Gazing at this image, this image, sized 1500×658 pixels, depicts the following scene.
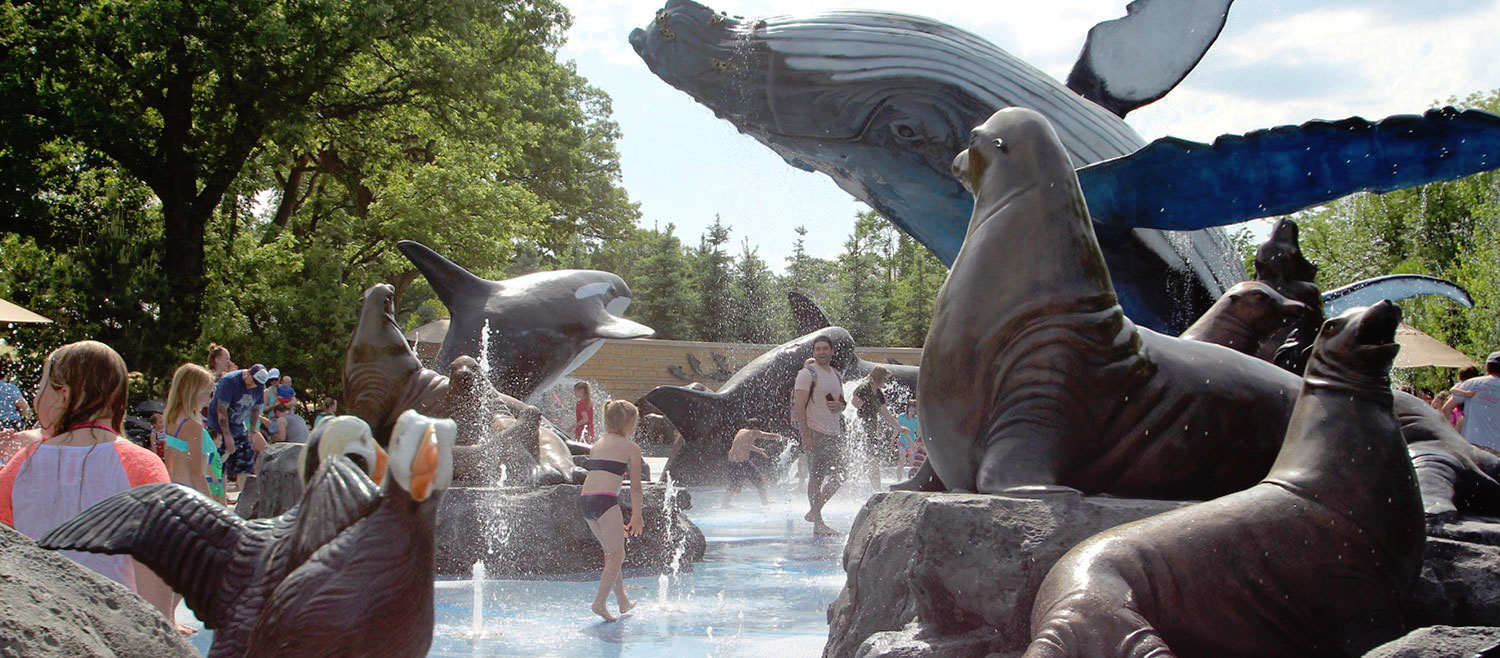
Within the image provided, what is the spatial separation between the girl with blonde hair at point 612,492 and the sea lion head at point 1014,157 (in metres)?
3.19

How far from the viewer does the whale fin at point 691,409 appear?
12.4 meters

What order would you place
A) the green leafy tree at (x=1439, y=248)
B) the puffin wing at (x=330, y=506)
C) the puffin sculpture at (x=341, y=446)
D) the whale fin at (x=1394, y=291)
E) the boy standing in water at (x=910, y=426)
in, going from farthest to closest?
the green leafy tree at (x=1439, y=248), the boy standing in water at (x=910, y=426), the whale fin at (x=1394, y=291), the puffin sculpture at (x=341, y=446), the puffin wing at (x=330, y=506)

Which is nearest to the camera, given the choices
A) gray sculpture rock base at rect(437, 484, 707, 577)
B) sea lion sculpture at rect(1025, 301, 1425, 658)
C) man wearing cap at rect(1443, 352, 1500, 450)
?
sea lion sculpture at rect(1025, 301, 1425, 658)

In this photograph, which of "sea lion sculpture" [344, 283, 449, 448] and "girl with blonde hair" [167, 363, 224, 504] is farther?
"girl with blonde hair" [167, 363, 224, 504]

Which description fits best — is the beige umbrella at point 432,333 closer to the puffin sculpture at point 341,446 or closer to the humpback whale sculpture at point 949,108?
the humpback whale sculpture at point 949,108

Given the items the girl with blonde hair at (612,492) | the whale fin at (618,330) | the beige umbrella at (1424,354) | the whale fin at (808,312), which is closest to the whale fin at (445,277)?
the whale fin at (618,330)

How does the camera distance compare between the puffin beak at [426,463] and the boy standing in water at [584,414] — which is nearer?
the puffin beak at [426,463]

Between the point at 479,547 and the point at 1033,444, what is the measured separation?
17.4ft

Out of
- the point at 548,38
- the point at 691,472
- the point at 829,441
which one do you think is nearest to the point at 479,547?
the point at 829,441

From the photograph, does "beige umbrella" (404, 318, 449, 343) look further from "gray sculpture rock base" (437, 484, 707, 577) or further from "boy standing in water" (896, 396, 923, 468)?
"gray sculpture rock base" (437, 484, 707, 577)

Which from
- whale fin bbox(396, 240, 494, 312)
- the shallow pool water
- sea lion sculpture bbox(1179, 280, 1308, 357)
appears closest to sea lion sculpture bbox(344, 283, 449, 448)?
the shallow pool water

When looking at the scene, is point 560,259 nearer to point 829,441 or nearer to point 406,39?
point 406,39

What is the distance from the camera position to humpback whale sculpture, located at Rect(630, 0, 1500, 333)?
456cm

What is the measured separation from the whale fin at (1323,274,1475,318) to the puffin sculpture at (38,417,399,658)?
Result: 194 inches
